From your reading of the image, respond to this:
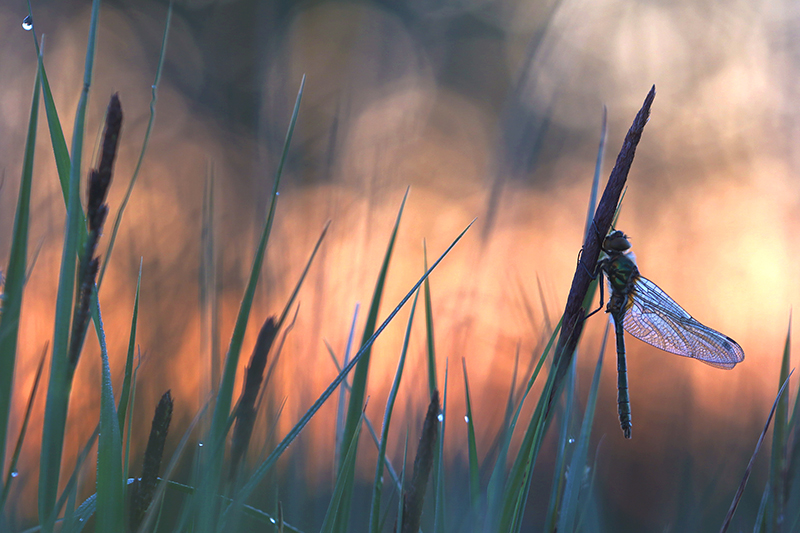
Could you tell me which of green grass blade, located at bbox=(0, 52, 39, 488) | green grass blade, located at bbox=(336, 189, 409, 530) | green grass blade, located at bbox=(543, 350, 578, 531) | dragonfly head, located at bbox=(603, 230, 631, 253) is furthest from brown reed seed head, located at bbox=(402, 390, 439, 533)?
dragonfly head, located at bbox=(603, 230, 631, 253)

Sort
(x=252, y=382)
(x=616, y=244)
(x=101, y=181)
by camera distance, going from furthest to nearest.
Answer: (x=616, y=244)
(x=252, y=382)
(x=101, y=181)


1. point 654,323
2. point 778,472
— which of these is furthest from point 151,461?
point 654,323

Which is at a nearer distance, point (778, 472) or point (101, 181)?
point (101, 181)

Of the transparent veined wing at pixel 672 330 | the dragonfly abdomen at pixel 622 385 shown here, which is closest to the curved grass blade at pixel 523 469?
the dragonfly abdomen at pixel 622 385

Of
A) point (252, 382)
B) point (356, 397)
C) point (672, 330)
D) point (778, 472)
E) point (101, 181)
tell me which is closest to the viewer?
point (101, 181)

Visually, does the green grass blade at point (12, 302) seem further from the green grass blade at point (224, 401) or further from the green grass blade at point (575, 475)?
the green grass blade at point (575, 475)

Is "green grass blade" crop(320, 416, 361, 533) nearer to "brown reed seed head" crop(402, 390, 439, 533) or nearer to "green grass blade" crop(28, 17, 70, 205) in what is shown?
"brown reed seed head" crop(402, 390, 439, 533)

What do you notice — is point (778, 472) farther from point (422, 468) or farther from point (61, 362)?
point (61, 362)

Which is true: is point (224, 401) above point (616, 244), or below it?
below
